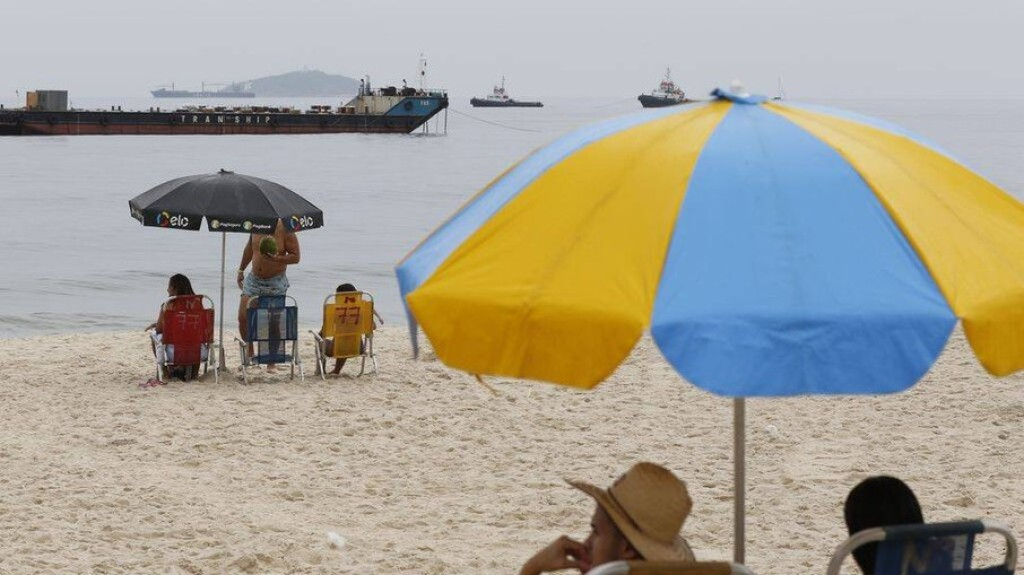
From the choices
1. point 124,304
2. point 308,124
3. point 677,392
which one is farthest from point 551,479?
point 308,124

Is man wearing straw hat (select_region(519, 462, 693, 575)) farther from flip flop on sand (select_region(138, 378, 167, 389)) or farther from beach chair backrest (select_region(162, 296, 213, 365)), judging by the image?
flip flop on sand (select_region(138, 378, 167, 389))

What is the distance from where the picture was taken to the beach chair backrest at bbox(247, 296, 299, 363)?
10.3 m

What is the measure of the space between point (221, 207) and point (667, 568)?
742 centimetres

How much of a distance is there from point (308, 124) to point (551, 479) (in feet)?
253

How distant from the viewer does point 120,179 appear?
205 feet

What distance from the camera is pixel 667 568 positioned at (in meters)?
3.40

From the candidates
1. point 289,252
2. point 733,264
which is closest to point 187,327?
point 289,252

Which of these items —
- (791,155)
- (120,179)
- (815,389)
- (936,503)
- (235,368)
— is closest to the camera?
(815,389)

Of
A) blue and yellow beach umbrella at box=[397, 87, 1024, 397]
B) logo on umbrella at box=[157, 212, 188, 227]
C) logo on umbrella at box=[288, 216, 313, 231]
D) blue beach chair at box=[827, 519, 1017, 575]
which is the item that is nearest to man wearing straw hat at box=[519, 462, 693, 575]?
blue beach chair at box=[827, 519, 1017, 575]

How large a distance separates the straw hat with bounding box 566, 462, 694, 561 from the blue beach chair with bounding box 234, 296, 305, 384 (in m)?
6.94

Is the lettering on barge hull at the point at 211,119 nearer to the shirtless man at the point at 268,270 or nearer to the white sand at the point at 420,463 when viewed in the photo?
the shirtless man at the point at 268,270

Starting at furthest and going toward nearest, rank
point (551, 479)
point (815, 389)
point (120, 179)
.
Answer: point (120, 179)
point (551, 479)
point (815, 389)

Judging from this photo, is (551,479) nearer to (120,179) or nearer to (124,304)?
(124,304)

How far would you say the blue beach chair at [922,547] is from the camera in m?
3.38
